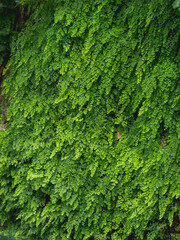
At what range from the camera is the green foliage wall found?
3215mm

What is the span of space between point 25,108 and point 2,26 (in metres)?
1.53

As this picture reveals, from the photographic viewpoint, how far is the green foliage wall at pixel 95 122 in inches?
127

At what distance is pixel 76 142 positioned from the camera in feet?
12.4

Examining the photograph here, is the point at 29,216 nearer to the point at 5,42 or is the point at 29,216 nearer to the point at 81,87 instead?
the point at 81,87

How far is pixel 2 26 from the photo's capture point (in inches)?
177

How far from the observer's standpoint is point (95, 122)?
12.0ft

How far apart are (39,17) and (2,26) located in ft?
2.67

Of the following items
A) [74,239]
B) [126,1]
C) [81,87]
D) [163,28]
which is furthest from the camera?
[74,239]

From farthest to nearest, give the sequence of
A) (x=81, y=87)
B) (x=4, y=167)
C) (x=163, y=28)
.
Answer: (x=4, y=167) < (x=81, y=87) < (x=163, y=28)

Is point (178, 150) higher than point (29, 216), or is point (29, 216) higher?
point (178, 150)

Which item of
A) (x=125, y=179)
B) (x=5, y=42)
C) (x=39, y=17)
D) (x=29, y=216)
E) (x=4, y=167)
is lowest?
(x=29, y=216)

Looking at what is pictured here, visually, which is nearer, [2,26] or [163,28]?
[163,28]

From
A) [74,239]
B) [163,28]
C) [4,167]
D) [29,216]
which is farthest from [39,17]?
[74,239]

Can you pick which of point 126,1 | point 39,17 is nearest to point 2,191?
point 39,17
